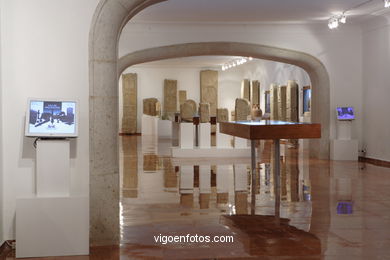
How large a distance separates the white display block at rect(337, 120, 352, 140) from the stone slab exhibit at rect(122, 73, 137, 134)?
16.8 metres

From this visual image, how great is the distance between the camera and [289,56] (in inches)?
599

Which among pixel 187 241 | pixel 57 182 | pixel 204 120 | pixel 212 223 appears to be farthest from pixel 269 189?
pixel 204 120

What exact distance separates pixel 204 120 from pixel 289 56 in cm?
454

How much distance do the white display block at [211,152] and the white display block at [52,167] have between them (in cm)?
1087

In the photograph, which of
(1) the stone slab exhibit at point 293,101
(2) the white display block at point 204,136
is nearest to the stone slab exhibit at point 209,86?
(1) the stone slab exhibit at point 293,101

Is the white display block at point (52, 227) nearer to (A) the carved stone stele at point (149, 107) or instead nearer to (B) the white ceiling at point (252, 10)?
(B) the white ceiling at point (252, 10)

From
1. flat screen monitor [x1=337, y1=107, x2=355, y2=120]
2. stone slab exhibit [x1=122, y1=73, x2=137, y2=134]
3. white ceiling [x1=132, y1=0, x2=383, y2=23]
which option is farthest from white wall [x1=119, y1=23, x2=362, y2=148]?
stone slab exhibit [x1=122, y1=73, x2=137, y2=134]

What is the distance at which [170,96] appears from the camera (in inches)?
1226

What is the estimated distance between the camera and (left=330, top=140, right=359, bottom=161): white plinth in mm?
14938

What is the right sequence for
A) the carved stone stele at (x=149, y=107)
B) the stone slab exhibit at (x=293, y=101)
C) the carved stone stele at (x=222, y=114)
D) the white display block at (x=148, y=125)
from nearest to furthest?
1. the stone slab exhibit at (x=293, y=101)
2. the carved stone stele at (x=222, y=114)
3. the white display block at (x=148, y=125)
4. the carved stone stele at (x=149, y=107)

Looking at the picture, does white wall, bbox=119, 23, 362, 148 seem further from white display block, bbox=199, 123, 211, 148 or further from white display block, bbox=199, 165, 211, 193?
white display block, bbox=199, 165, 211, 193

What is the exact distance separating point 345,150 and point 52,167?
11.2 metres

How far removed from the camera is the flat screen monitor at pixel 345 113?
14898 millimetres

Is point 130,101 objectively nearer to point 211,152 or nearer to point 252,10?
point 211,152
